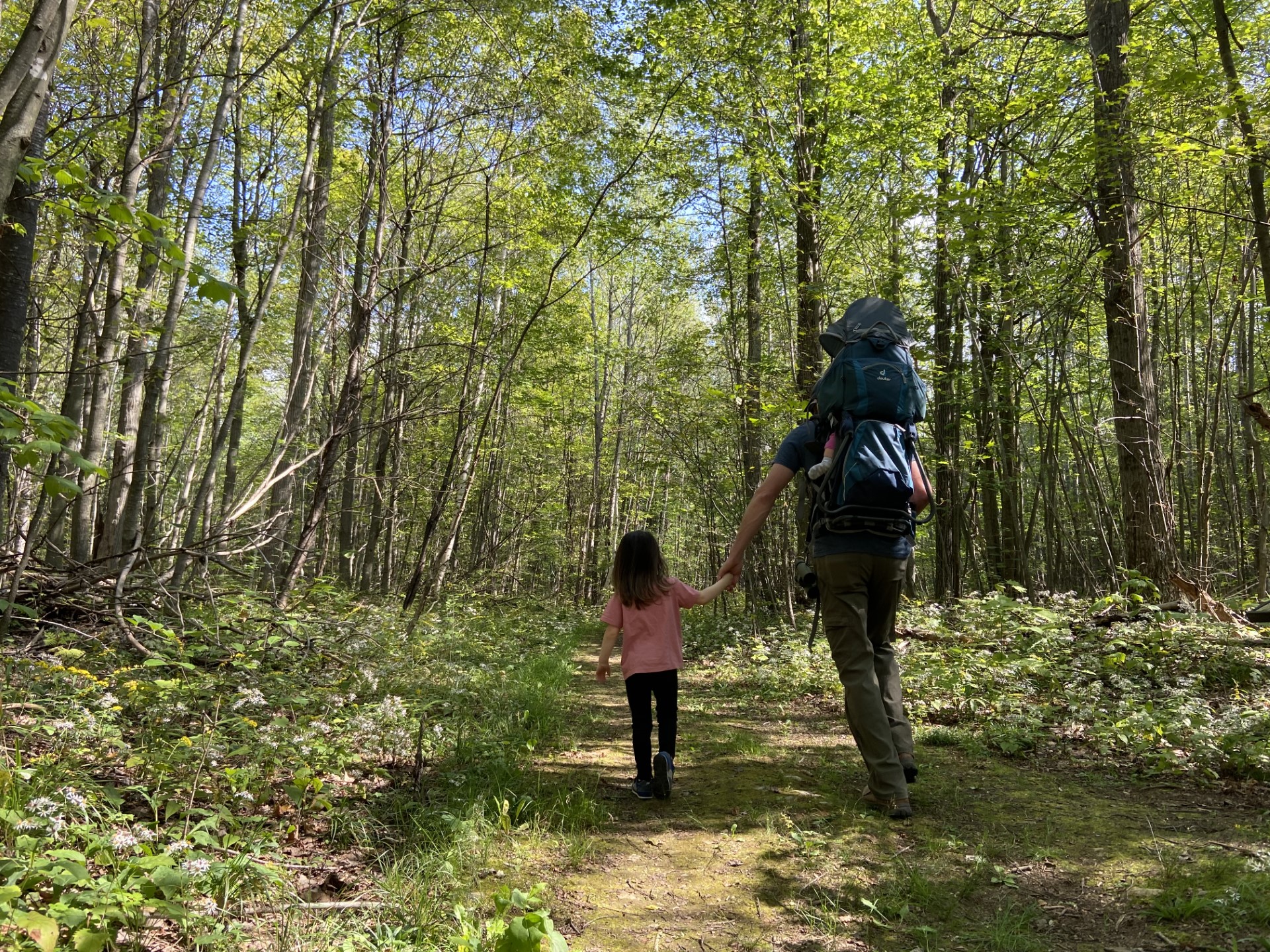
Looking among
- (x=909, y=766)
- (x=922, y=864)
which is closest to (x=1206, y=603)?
(x=909, y=766)

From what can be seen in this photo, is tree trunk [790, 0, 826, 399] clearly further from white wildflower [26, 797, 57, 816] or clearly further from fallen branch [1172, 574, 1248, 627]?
white wildflower [26, 797, 57, 816]

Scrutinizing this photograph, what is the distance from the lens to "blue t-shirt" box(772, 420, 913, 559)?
3213mm

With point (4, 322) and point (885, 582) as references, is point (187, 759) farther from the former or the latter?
point (885, 582)

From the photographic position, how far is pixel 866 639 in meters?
3.22

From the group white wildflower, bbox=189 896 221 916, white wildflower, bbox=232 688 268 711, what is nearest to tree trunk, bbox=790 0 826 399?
white wildflower, bbox=232 688 268 711

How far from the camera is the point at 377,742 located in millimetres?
3668

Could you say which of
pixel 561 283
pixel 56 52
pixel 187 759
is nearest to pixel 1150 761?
pixel 187 759

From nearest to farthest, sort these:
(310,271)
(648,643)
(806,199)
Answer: (648,643) → (310,271) → (806,199)

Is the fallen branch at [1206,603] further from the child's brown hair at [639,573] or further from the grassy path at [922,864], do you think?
the child's brown hair at [639,573]

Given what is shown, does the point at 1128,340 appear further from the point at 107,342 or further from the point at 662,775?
the point at 107,342

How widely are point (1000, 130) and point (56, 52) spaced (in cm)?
910

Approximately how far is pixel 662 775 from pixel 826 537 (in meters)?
1.54

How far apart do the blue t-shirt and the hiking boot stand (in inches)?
45.2

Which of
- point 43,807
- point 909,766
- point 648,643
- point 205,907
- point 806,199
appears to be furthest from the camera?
point 806,199
